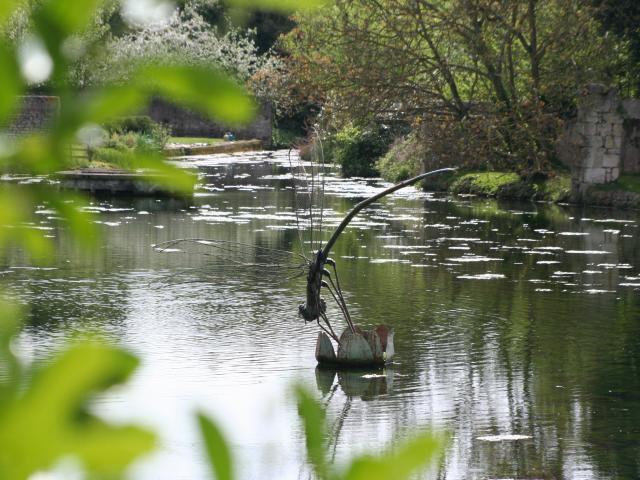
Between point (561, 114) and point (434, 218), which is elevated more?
point (561, 114)

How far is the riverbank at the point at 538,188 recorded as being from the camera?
24.8 m

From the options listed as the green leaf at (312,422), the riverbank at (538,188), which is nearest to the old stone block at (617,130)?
the riverbank at (538,188)

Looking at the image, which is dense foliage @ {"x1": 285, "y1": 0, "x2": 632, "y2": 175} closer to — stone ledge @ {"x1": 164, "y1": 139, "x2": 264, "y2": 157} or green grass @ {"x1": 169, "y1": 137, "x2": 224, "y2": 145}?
stone ledge @ {"x1": 164, "y1": 139, "x2": 264, "y2": 157}

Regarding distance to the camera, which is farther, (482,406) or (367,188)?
(367,188)

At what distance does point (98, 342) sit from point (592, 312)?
12.6m

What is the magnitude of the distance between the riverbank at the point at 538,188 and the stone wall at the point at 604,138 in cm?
25

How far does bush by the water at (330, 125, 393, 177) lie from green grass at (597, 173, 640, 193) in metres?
11.1

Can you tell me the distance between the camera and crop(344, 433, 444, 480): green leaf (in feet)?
1.84

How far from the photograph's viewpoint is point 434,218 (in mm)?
22734

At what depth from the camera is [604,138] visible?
25.4 m

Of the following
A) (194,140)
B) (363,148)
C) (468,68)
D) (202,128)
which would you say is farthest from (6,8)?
(202,128)

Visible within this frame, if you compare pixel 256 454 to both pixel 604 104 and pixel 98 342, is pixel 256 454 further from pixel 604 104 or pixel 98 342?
pixel 604 104

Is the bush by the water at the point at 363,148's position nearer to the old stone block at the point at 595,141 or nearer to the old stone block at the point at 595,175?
the old stone block at the point at 595,141

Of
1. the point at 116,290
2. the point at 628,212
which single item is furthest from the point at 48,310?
the point at 628,212
